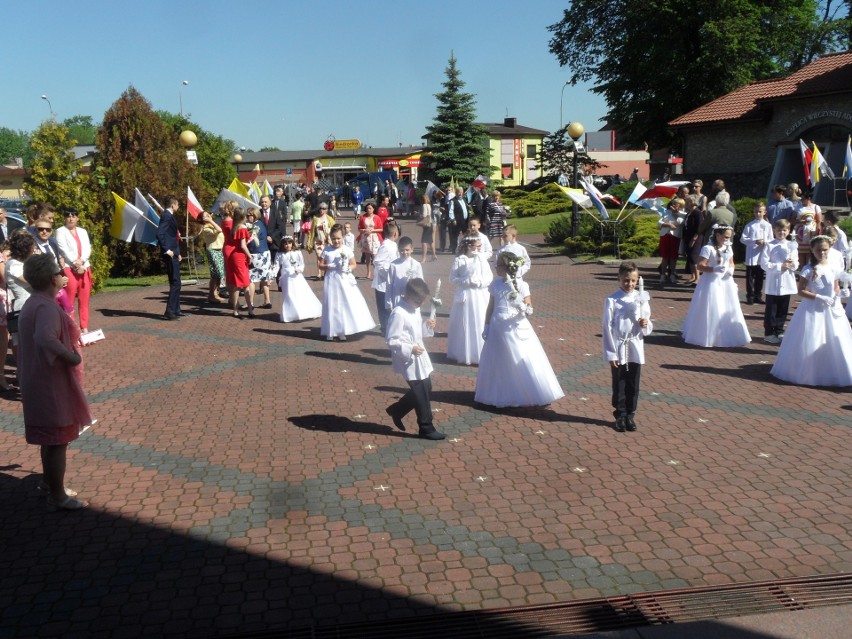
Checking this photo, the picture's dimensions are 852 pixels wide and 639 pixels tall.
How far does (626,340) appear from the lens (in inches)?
308

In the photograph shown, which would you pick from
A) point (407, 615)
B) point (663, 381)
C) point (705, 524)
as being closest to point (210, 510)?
point (407, 615)

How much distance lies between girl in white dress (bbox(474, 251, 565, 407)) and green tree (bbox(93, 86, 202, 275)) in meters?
13.6

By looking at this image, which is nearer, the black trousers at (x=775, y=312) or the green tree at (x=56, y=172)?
the black trousers at (x=775, y=312)

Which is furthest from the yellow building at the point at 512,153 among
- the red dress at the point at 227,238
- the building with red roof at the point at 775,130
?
the red dress at the point at 227,238

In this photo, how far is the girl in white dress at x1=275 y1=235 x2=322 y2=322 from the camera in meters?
14.1

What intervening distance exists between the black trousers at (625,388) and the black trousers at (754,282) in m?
7.57

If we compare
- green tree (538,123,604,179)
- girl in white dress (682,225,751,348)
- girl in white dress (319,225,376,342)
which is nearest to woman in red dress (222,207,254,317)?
girl in white dress (319,225,376,342)

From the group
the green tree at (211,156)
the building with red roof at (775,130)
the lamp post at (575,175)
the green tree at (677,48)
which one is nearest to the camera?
the lamp post at (575,175)

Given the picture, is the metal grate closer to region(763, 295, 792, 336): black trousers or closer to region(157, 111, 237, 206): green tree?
region(763, 295, 792, 336): black trousers

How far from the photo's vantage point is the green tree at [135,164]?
779 inches

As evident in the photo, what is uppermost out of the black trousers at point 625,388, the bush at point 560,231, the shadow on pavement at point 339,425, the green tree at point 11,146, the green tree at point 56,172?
the green tree at point 11,146

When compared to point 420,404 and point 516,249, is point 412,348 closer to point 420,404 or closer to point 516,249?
point 420,404

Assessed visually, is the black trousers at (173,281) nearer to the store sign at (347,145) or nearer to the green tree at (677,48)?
the green tree at (677,48)

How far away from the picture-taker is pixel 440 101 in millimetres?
46406
